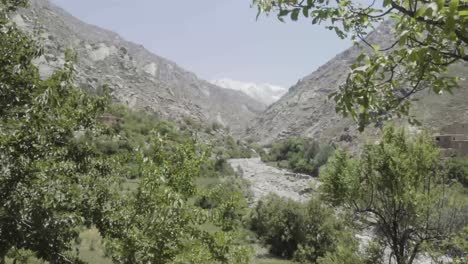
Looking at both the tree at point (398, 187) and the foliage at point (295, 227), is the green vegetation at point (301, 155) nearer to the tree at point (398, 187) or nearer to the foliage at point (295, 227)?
the foliage at point (295, 227)

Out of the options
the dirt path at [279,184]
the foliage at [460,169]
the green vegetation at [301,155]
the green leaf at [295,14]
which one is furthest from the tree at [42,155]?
the green vegetation at [301,155]

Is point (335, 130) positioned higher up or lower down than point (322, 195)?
higher up

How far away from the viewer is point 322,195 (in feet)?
49.6

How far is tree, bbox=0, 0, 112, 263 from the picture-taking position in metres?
6.71

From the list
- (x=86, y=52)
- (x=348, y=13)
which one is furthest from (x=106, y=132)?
(x=86, y=52)

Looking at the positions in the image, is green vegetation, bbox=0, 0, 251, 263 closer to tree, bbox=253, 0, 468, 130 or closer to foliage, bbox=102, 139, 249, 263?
foliage, bbox=102, 139, 249, 263

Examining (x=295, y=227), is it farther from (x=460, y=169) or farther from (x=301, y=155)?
(x=301, y=155)

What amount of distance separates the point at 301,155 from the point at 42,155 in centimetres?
11628

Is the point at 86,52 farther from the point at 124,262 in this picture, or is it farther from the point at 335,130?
the point at 124,262

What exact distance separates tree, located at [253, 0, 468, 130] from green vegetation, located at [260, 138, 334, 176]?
3618 inches

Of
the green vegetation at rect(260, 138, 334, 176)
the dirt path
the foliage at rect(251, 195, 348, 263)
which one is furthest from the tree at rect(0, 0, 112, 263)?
the green vegetation at rect(260, 138, 334, 176)

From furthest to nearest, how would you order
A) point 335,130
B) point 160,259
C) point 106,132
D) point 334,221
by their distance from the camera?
1. point 335,130
2. point 334,221
3. point 106,132
4. point 160,259


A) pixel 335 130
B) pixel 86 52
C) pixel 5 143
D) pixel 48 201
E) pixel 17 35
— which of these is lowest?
pixel 48 201

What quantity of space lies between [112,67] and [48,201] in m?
193
